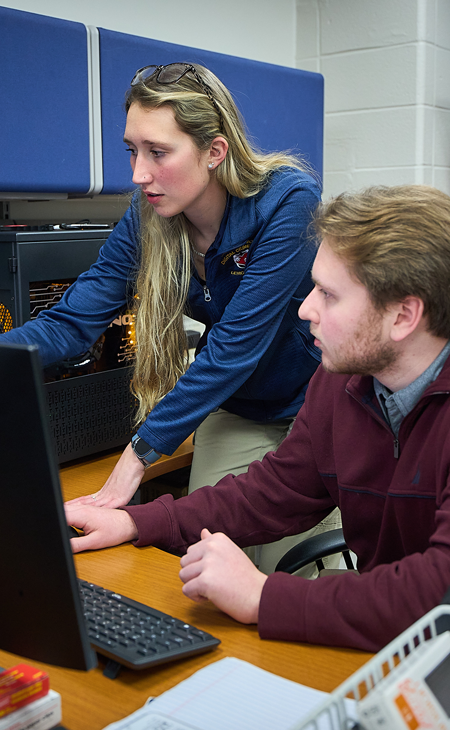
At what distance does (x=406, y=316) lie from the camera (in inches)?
38.1

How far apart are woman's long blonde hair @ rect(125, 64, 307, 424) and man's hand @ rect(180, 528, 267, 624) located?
2.22 ft

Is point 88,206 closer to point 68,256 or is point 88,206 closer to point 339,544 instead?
point 68,256

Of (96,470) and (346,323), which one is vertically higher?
(346,323)

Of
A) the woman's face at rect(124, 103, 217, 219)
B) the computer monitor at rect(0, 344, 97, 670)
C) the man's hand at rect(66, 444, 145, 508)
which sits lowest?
the man's hand at rect(66, 444, 145, 508)

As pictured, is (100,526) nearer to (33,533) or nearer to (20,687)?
(20,687)

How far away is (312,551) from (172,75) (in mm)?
898

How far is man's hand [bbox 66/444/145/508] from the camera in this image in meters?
Answer: 1.24

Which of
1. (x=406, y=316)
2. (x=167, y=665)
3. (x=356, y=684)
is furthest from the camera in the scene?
(x=406, y=316)

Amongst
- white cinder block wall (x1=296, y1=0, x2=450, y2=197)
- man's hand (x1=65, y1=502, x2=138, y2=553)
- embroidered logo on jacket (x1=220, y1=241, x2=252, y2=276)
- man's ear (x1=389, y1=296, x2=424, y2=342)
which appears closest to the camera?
man's ear (x1=389, y1=296, x2=424, y2=342)

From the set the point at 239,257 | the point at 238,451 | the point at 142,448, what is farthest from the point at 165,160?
the point at 238,451

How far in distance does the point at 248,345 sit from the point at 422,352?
0.43m

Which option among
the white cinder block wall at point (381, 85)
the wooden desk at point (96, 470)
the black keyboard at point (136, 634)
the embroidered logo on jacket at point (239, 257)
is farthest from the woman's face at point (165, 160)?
the white cinder block wall at point (381, 85)

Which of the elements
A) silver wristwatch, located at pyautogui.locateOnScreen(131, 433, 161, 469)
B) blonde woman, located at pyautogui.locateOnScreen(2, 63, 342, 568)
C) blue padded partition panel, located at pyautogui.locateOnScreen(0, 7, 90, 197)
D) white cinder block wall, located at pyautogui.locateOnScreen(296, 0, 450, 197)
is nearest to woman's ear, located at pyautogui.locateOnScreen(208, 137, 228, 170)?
blonde woman, located at pyautogui.locateOnScreen(2, 63, 342, 568)

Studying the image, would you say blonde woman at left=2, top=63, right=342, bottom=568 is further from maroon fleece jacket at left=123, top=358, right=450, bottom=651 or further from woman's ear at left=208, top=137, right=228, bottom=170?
maroon fleece jacket at left=123, top=358, right=450, bottom=651
